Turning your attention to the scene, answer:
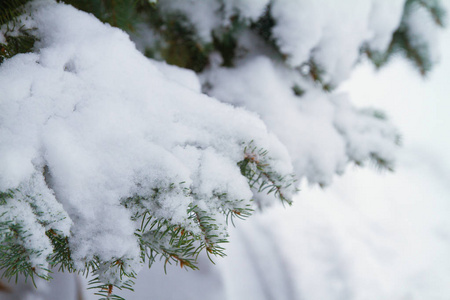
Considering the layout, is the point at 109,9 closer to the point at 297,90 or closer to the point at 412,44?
the point at 297,90

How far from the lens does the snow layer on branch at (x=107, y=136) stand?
594 millimetres

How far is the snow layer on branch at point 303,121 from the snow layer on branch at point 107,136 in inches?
15.8

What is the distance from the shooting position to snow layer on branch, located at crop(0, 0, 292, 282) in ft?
1.95

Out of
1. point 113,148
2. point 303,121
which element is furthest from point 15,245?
point 303,121

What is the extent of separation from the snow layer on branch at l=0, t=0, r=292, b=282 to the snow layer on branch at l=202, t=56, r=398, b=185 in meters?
0.40

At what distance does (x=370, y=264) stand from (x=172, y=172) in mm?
2530

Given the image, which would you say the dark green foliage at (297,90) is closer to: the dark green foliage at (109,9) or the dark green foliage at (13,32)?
the dark green foliage at (109,9)

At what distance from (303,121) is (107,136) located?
0.82m

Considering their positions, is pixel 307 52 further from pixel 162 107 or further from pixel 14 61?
pixel 14 61

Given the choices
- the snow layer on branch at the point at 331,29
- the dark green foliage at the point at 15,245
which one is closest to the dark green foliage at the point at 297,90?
the snow layer on branch at the point at 331,29

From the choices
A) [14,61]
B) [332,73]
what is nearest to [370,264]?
[332,73]

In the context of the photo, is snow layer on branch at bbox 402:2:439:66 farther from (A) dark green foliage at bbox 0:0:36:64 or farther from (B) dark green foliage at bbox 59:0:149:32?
(A) dark green foliage at bbox 0:0:36:64

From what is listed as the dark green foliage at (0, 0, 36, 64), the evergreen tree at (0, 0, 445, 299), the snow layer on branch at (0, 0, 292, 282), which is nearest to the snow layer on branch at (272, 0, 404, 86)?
the evergreen tree at (0, 0, 445, 299)

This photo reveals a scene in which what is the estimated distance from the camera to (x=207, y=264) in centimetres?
193
